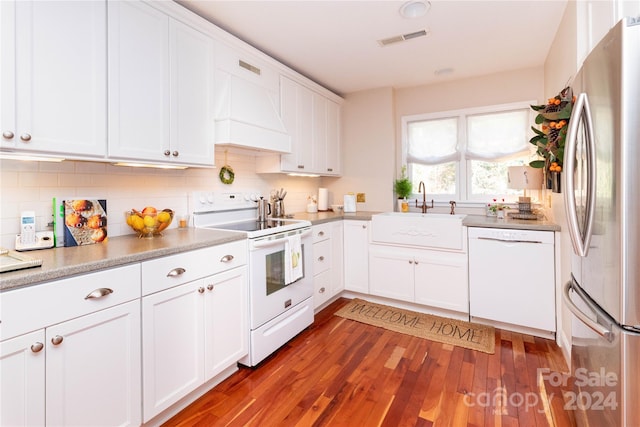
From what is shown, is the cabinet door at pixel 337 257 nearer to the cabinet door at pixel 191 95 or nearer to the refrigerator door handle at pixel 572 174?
the cabinet door at pixel 191 95

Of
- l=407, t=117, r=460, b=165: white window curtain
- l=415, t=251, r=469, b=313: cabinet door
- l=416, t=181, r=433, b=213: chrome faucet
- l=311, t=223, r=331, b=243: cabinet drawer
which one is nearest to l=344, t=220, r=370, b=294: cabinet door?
l=311, t=223, r=331, b=243: cabinet drawer

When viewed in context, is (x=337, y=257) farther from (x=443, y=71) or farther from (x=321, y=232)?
(x=443, y=71)

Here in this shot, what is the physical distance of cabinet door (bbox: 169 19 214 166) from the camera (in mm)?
1983

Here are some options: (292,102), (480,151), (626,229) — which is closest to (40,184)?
(292,102)

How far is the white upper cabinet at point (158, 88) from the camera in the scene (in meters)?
1.68

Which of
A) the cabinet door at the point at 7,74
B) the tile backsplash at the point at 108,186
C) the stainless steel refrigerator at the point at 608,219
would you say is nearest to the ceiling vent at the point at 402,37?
the stainless steel refrigerator at the point at 608,219

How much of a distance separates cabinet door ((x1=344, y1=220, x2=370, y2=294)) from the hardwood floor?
851mm

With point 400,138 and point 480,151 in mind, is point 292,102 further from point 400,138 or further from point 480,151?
point 480,151

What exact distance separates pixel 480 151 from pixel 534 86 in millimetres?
784

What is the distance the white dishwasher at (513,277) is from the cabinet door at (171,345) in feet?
7.44

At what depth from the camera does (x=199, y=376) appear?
5.84 feet

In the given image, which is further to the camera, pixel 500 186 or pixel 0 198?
pixel 500 186

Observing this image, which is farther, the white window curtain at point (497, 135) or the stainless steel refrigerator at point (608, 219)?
the white window curtain at point (497, 135)

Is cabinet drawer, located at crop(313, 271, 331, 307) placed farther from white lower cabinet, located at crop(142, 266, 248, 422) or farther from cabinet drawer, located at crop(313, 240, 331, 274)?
white lower cabinet, located at crop(142, 266, 248, 422)
